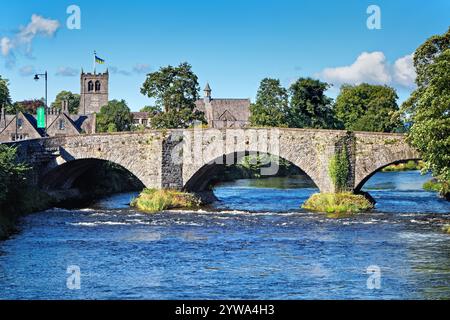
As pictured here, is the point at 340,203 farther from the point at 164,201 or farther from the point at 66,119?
the point at 66,119

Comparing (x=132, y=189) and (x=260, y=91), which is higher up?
(x=260, y=91)

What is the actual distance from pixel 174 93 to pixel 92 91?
229ft

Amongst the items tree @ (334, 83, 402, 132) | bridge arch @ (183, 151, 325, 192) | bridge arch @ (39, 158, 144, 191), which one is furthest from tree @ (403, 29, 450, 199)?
tree @ (334, 83, 402, 132)

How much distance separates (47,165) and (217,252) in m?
27.1

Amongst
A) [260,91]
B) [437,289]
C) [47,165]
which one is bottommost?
[437,289]

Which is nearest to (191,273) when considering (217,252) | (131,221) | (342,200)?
(217,252)

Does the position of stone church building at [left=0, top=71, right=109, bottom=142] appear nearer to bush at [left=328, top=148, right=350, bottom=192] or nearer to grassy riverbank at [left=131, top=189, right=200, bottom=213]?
grassy riverbank at [left=131, top=189, right=200, bottom=213]

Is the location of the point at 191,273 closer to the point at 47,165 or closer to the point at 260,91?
the point at 47,165

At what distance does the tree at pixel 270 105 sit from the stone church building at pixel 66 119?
23998 mm

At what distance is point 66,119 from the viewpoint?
110 meters

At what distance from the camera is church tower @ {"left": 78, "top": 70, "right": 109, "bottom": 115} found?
152 meters

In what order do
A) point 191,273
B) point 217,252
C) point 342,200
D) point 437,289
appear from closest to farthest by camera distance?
point 437,289
point 191,273
point 217,252
point 342,200

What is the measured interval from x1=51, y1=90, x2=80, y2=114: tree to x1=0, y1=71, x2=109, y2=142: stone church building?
14417 millimetres

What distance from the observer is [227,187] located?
8244 centimetres
